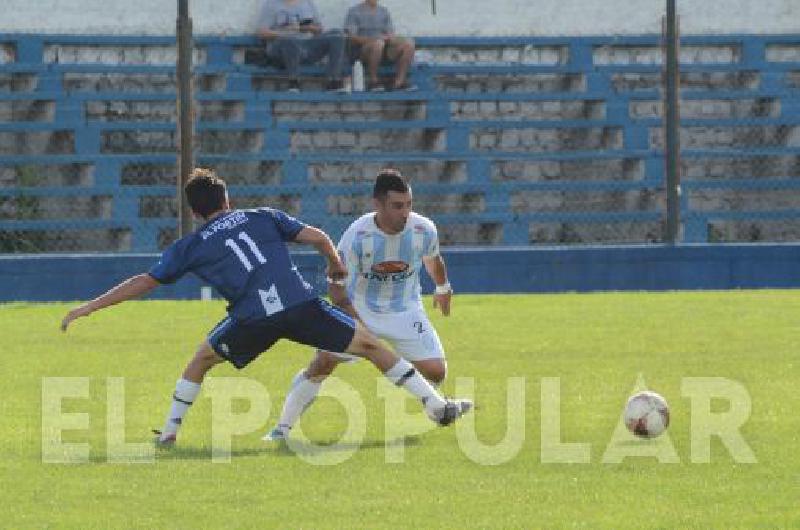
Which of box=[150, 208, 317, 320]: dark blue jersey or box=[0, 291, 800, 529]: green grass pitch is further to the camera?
box=[150, 208, 317, 320]: dark blue jersey

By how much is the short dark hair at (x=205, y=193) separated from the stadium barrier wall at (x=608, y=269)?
12.3 metres

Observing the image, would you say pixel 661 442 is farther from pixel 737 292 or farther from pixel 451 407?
pixel 737 292

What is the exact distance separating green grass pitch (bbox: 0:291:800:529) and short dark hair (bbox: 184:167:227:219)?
4.07 ft

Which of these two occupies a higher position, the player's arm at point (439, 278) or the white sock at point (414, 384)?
the player's arm at point (439, 278)

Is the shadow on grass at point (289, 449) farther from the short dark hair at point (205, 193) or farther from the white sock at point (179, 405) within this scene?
the short dark hair at point (205, 193)

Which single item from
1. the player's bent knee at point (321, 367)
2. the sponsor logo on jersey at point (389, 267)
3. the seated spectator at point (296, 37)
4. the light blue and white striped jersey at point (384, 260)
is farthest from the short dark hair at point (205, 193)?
A: the seated spectator at point (296, 37)

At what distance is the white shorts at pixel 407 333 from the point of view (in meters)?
11.9

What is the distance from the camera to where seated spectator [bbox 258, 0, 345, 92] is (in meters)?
25.3

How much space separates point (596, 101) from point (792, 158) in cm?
285

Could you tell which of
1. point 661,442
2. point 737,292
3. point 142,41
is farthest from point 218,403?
point 142,41

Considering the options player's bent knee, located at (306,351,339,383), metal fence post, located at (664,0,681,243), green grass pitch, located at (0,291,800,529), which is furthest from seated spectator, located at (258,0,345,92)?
player's bent knee, located at (306,351,339,383)

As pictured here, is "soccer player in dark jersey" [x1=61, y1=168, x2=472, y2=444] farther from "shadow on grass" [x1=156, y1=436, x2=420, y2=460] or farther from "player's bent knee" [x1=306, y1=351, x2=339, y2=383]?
"player's bent knee" [x1=306, y1=351, x2=339, y2=383]

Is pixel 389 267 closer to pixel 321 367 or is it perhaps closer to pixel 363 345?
pixel 321 367

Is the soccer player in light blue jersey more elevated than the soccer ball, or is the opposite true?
the soccer player in light blue jersey
